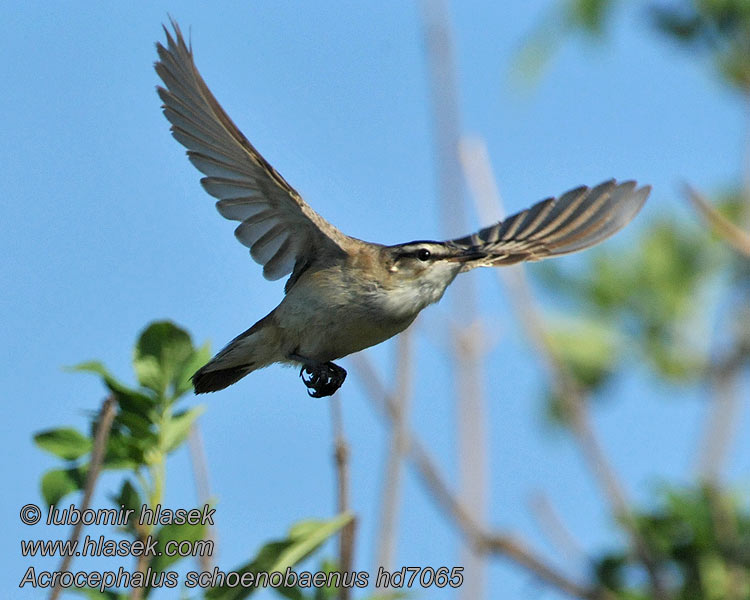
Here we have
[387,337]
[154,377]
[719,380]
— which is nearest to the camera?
[154,377]

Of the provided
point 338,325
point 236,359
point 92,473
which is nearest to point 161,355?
point 92,473

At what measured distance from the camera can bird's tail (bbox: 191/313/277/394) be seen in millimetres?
4090

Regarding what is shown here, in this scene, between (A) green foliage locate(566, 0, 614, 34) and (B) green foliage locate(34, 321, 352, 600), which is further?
(A) green foliage locate(566, 0, 614, 34)

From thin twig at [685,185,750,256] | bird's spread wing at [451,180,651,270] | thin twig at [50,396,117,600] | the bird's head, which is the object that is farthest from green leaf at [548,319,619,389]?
thin twig at [50,396,117,600]

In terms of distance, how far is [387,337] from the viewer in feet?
13.0

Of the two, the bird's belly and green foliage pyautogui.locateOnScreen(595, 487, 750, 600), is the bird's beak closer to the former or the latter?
the bird's belly

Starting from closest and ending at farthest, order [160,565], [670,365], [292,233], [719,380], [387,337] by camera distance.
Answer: [160,565] → [387,337] → [292,233] → [719,380] → [670,365]

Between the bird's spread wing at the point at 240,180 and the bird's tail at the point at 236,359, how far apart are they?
0.37 m

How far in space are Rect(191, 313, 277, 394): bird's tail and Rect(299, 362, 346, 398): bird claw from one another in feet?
0.78

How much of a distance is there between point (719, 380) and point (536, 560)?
2.50 meters

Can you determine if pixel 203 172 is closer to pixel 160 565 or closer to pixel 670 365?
pixel 160 565

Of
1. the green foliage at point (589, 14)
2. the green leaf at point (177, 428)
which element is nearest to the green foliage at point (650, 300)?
the green foliage at point (589, 14)

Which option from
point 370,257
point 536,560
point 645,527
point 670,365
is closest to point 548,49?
point 670,365

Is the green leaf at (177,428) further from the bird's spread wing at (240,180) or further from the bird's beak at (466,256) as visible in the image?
the bird's beak at (466,256)
